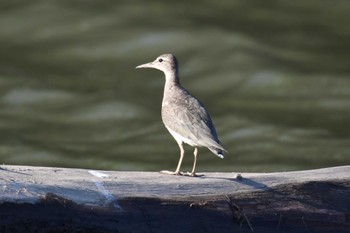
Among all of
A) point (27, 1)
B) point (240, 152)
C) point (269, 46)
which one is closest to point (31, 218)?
point (240, 152)

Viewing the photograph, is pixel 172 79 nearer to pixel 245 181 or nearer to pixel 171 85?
pixel 171 85

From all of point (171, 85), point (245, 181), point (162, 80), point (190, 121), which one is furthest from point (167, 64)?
point (162, 80)

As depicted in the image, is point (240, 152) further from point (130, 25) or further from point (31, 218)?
point (31, 218)

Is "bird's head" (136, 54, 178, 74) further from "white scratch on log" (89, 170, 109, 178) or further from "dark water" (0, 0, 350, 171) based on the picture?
"dark water" (0, 0, 350, 171)

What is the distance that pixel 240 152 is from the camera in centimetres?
1355

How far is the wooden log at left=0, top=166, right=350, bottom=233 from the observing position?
5477mm

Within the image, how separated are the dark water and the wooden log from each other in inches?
246

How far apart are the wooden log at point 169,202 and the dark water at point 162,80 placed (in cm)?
625

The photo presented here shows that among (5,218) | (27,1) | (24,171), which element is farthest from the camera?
(27,1)

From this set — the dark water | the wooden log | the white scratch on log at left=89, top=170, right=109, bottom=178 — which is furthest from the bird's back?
the dark water

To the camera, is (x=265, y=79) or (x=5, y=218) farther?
(x=265, y=79)

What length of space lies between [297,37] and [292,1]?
126 cm

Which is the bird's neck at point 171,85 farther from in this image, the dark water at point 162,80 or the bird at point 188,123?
the dark water at point 162,80

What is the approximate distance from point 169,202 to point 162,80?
29.7 ft
